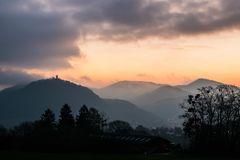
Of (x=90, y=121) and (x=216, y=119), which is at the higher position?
(x=90, y=121)

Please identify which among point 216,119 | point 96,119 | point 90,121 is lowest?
point 216,119

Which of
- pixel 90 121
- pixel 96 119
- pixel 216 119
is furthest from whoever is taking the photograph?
pixel 96 119

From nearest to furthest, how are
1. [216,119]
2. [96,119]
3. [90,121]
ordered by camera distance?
1. [216,119]
2. [90,121]
3. [96,119]

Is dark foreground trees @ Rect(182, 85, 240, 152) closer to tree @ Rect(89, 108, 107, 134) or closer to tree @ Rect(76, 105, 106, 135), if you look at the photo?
tree @ Rect(76, 105, 106, 135)

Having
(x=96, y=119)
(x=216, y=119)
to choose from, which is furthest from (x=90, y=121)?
(x=216, y=119)

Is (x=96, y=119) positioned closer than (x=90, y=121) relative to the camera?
No

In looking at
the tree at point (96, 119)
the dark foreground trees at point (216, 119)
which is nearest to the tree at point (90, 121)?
the tree at point (96, 119)

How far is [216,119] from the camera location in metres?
76.5

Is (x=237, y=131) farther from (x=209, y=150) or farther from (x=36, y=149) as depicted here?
(x=36, y=149)

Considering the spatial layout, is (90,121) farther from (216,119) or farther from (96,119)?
(216,119)

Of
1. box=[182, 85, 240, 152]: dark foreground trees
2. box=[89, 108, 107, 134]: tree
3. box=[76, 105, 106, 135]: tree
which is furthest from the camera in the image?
box=[89, 108, 107, 134]: tree

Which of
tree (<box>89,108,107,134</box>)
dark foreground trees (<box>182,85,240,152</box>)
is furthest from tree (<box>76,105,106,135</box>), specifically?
dark foreground trees (<box>182,85,240,152</box>)

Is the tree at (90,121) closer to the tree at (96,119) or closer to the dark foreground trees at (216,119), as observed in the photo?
the tree at (96,119)

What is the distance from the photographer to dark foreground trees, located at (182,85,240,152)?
74625 millimetres
